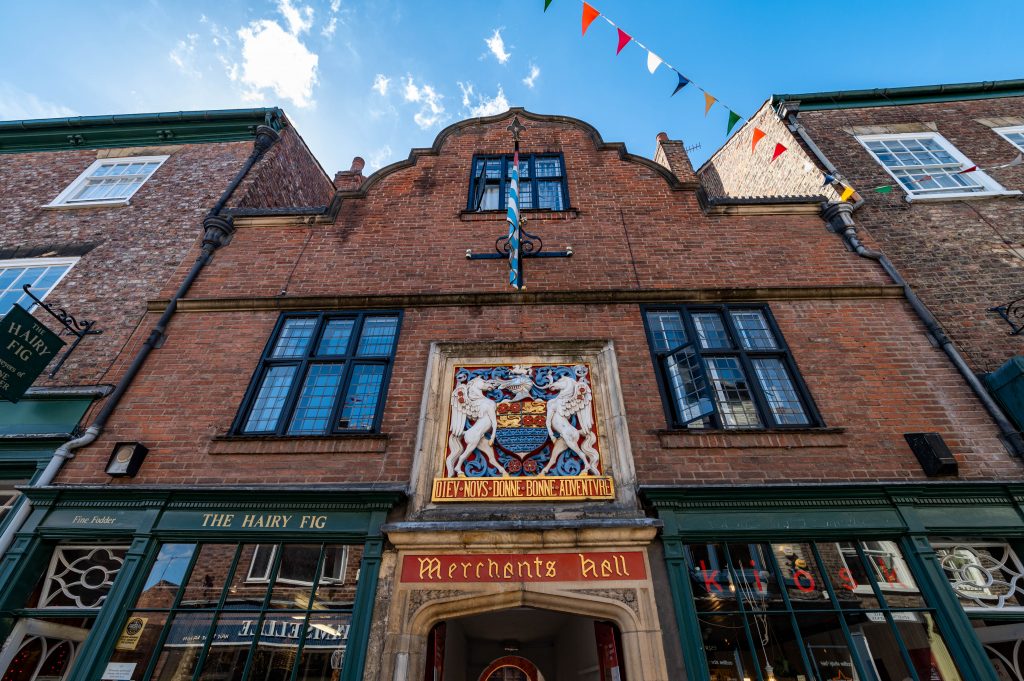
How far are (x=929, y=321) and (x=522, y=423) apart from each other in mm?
6381

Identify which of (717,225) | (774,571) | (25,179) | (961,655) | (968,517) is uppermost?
(25,179)

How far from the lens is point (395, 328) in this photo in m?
7.44

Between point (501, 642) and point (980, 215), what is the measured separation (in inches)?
503

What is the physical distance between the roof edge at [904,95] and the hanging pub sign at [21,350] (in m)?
15.4

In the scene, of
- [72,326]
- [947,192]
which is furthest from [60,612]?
[947,192]

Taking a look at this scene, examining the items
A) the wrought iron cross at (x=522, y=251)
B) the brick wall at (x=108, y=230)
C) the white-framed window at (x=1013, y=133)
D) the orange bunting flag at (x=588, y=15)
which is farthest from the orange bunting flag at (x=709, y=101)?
the brick wall at (x=108, y=230)

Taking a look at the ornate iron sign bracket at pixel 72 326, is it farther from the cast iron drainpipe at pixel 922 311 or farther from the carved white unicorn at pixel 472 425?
the cast iron drainpipe at pixel 922 311

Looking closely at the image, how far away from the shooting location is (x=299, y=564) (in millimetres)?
5332

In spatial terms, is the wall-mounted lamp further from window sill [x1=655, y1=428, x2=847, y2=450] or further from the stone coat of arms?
window sill [x1=655, y1=428, x2=847, y2=450]

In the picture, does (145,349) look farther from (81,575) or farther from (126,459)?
(81,575)

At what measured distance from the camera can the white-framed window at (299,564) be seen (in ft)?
17.2

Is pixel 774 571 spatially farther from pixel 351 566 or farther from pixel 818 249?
pixel 818 249

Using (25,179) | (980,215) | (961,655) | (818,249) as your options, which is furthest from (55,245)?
(980,215)

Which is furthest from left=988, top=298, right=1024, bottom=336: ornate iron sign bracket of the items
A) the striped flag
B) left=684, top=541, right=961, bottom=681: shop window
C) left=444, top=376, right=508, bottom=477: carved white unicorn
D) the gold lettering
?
the gold lettering
